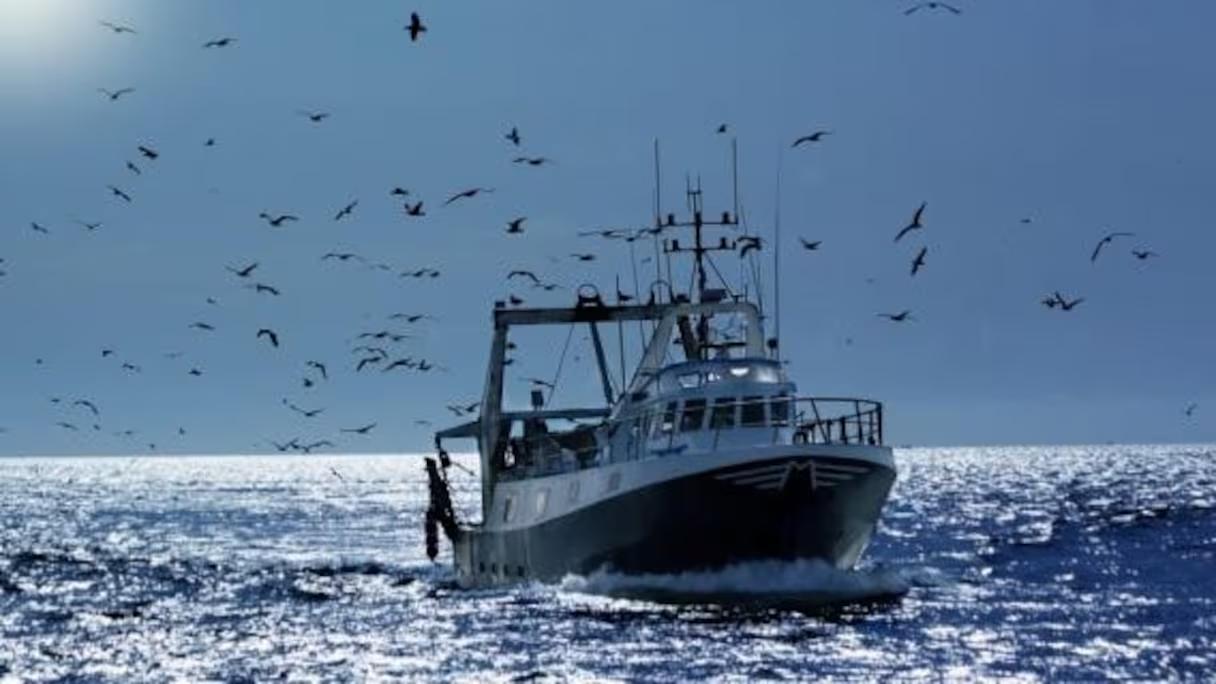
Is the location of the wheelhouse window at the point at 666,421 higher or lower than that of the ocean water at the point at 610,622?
higher

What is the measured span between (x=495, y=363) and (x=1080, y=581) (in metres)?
21.0

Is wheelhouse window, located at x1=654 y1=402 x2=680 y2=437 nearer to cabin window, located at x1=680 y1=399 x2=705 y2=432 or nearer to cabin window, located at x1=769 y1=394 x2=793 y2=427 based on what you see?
cabin window, located at x1=680 y1=399 x2=705 y2=432

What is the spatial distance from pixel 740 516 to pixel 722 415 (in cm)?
426

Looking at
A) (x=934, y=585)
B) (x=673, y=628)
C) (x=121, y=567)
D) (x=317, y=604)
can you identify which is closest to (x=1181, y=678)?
(x=673, y=628)

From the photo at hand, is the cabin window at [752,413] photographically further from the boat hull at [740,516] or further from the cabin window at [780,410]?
the boat hull at [740,516]

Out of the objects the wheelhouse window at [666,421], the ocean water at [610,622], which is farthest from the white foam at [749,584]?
the wheelhouse window at [666,421]

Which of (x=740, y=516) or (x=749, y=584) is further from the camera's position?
(x=749, y=584)

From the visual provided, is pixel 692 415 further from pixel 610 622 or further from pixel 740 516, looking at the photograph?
pixel 610 622

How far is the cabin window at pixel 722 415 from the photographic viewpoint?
173 ft

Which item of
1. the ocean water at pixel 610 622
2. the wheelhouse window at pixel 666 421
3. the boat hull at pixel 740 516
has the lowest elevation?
the ocean water at pixel 610 622

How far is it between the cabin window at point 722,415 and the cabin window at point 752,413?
30 cm

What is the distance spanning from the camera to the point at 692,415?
52875 millimetres

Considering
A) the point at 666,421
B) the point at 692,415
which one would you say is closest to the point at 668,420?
the point at 666,421

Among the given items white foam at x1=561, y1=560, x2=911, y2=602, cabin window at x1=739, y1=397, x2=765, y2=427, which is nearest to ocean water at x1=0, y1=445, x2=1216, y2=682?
white foam at x1=561, y1=560, x2=911, y2=602
